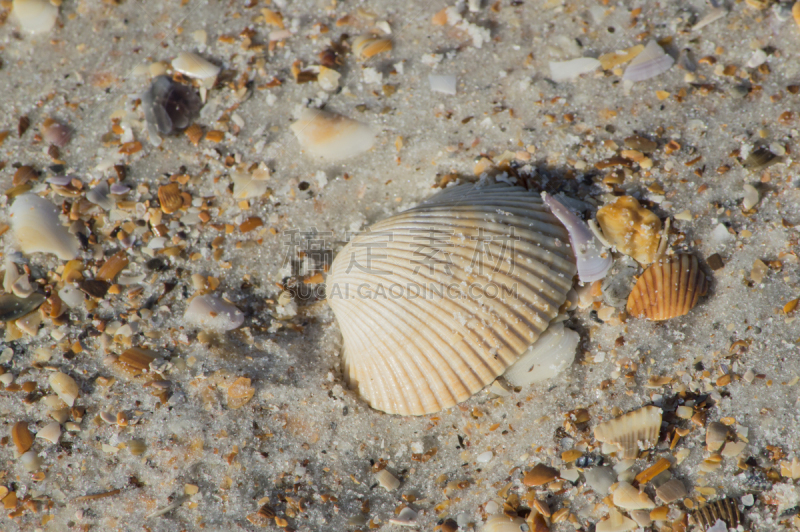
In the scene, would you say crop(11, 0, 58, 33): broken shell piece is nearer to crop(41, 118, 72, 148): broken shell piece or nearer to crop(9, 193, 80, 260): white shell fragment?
crop(41, 118, 72, 148): broken shell piece

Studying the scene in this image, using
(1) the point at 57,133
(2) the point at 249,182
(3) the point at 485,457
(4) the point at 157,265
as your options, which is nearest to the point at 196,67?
(2) the point at 249,182

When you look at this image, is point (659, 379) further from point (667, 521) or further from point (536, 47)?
point (536, 47)

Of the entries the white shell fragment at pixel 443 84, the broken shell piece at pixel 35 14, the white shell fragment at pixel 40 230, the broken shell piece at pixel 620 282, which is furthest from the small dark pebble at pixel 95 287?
the broken shell piece at pixel 620 282

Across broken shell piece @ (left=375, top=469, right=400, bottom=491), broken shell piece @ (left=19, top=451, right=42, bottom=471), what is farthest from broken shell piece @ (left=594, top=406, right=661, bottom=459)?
broken shell piece @ (left=19, top=451, right=42, bottom=471)

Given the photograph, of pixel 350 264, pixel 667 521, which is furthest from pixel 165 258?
pixel 667 521

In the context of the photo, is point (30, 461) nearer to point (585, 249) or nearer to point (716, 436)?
point (585, 249)

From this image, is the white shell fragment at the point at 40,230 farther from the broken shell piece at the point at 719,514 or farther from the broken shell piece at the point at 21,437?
the broken shell piece at the point at 719,514
